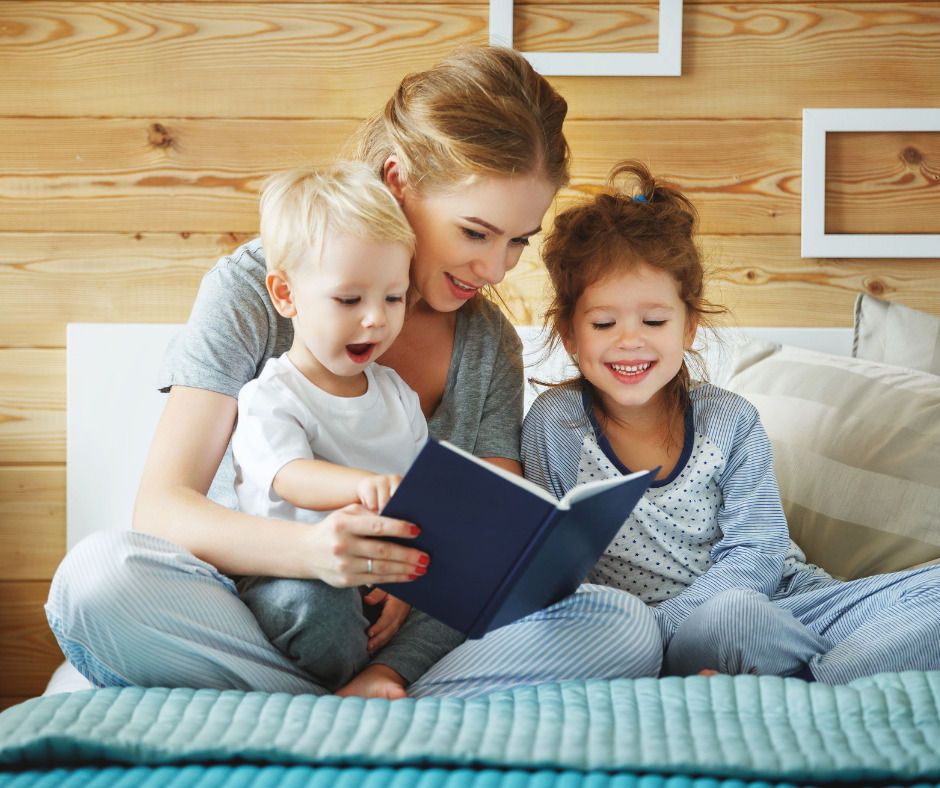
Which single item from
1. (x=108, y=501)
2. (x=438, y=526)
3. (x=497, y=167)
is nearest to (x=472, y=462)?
(x=438, y=526)

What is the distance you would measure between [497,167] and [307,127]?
0.79 metres

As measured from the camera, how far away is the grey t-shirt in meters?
1.14

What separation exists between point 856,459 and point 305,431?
0.88m

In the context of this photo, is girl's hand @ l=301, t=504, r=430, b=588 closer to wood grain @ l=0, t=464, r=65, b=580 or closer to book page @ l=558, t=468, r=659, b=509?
book page @ l=558, t=468, r=659, b=509

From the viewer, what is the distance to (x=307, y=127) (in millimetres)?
1793

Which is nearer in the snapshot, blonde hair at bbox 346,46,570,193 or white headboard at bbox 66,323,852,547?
blonde hair at bbox 346,46,570,193

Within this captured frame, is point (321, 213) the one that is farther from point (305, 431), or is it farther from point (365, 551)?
point (365, 551)

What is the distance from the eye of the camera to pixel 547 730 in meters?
0.73

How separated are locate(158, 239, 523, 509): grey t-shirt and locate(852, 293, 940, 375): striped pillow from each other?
2.21 ft

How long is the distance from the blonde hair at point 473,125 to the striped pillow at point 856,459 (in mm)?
585

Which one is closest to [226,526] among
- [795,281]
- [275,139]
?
[275,139]

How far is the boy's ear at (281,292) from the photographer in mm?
1063

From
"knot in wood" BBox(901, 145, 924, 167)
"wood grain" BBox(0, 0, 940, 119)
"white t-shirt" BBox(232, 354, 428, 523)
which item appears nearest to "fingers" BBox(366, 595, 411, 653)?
"white t-shirt" BBox(232, 354, 428, 523)

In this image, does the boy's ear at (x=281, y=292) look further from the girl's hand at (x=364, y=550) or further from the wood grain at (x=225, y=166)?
the wood grain at (x=225, y=166)
